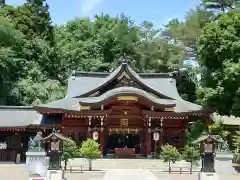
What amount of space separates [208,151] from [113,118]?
1462 centimetres

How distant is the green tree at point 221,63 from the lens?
99.6 ft

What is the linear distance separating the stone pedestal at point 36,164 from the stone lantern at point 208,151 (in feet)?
25.2

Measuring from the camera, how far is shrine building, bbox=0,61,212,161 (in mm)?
34047

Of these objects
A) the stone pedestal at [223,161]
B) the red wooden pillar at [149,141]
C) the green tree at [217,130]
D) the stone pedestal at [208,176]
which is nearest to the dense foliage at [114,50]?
the green tree at [217,130]

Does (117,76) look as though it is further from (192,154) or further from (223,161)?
(223,161)

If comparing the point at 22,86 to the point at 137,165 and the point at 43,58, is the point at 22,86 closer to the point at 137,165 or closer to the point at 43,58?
the point at 43,58

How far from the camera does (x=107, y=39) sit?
60906 millimetres

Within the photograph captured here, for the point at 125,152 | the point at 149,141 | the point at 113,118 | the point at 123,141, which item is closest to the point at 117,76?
the point at 113,118

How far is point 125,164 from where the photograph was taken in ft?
102

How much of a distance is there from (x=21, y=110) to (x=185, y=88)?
24024mm

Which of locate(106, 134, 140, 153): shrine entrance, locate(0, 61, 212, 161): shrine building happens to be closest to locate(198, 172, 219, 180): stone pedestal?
locate(0, 61, 212, 161): shrine building

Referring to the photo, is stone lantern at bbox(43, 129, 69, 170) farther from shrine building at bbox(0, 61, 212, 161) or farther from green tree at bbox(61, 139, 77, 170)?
shrine building at bbox(0, 61, 212, 161)

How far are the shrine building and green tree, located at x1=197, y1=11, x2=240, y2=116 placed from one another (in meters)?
3.22

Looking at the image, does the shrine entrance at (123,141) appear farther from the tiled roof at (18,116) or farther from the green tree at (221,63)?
the green tree at (221,63)
